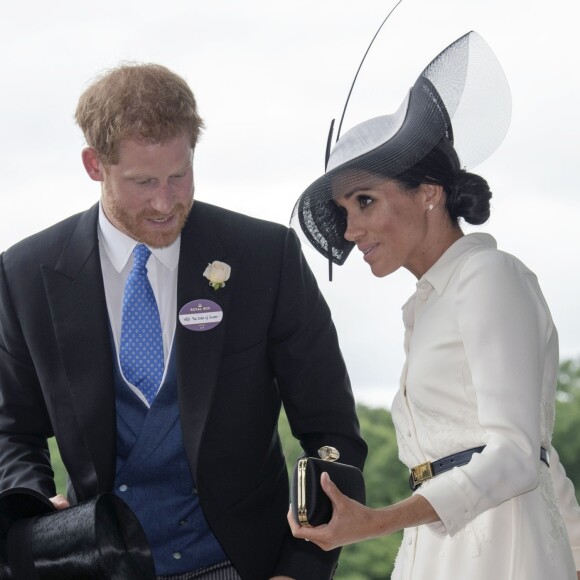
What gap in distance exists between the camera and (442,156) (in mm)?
2498

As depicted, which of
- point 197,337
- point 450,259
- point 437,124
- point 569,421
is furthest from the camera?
point 569,421

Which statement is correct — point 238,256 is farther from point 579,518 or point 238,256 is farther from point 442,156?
point 579,518

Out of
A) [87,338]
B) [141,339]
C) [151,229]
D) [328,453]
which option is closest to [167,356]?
[141,339]

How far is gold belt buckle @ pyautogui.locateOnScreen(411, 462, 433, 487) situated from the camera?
7.50ft

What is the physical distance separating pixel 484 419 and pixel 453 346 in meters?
0.18

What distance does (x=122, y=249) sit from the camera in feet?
9.36

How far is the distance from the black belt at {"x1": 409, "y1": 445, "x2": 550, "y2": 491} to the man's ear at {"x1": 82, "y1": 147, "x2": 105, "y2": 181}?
3.35 feet

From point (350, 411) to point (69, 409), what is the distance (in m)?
0.59

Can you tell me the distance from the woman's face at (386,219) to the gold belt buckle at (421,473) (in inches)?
15.3

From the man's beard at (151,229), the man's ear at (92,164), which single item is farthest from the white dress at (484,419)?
the man's ear at (92,164)

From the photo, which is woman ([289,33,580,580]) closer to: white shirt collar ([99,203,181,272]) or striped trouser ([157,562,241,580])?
white shirt collar ([99,203,181,272])

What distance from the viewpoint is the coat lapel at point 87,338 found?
8.69 ft

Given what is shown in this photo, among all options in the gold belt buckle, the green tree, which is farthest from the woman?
the green tree

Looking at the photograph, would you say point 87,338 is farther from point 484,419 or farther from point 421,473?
point 484,419
